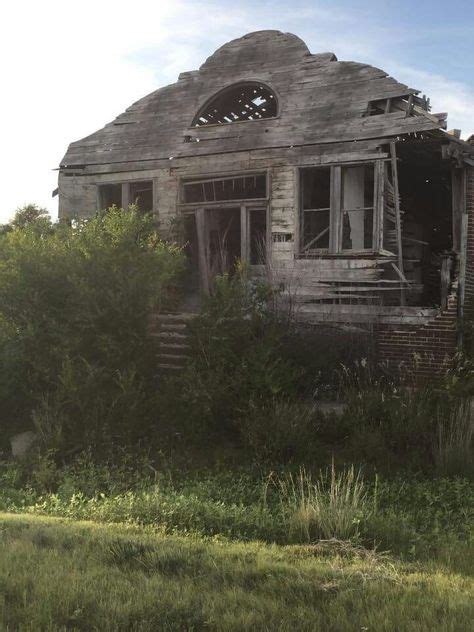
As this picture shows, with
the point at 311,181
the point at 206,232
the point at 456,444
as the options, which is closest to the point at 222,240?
the point at 206,232

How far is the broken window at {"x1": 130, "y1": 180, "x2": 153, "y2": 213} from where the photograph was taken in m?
17.1

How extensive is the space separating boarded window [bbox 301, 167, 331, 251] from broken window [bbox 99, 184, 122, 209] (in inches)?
220

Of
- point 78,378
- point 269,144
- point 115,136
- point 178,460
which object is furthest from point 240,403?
point 115,136

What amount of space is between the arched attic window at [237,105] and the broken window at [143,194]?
2252 mm

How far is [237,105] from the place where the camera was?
17484mm

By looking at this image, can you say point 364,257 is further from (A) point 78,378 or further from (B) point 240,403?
(A) point 78,378

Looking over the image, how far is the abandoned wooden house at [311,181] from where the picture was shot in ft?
43.8

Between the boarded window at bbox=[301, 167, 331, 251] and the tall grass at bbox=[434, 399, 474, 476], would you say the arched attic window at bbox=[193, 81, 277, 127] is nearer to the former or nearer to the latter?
the boarded window at bbox=[301, 167, 331, 251]

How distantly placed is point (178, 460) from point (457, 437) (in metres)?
4.12

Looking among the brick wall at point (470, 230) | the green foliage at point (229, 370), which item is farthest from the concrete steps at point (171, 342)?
the brick wall at point (470, 230)

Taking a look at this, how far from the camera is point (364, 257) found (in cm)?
1377

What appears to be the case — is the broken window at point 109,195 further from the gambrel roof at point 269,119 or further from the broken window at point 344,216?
the broken window at point 344,216

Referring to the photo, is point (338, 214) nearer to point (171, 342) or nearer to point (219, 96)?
point (219, 96)

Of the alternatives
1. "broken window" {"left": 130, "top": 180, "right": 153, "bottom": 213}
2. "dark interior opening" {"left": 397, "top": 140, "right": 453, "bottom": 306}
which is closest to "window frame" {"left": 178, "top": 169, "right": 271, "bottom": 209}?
"broken window" {"left": 130, "top": 180, "right": 153, "bottom": 213}
